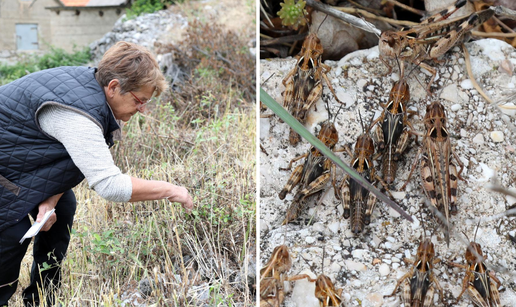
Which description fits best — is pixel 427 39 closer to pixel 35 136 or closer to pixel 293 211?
pixel 293 211

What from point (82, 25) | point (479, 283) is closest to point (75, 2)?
point (82, 25)

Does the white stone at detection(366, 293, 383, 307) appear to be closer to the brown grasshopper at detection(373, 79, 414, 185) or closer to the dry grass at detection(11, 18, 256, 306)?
the brown grasshopper at detection(373, 79, 414, 185)

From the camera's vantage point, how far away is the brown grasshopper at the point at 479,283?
2.50 feet

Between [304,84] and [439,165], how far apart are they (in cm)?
36

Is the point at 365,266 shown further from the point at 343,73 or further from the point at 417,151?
the point at 343,73

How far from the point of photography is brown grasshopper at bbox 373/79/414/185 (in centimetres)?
94

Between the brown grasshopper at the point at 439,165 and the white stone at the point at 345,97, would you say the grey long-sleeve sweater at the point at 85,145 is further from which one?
the brown grasshopper at the point at 439,165

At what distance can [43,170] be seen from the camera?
1483 mm

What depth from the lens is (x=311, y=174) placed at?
0.94m

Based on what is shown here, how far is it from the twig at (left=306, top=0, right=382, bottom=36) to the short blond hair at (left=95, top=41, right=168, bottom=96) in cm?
67

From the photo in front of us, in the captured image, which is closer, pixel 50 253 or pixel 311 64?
pixel 311 64

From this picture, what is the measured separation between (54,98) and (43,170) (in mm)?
284

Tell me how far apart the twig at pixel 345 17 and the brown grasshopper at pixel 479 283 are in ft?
1.93

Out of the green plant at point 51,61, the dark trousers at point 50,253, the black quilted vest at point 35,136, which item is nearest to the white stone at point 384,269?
Answer: the black quilted vest at point 35,136
